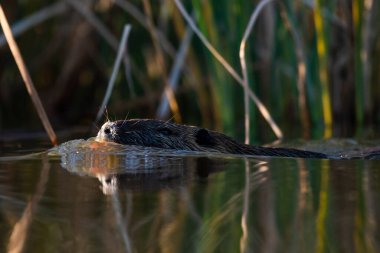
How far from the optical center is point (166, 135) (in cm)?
480

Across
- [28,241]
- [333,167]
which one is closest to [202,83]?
[333,167]

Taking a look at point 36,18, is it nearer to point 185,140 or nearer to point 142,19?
point 142,19

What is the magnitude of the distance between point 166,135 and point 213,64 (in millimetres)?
1570

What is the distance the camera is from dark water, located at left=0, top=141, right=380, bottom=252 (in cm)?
215

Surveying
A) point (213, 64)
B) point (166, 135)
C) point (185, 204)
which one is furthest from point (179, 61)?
point (185, 204)

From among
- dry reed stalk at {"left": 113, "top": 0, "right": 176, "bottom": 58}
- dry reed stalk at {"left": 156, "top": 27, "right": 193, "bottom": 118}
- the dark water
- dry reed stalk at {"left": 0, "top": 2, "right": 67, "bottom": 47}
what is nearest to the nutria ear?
the dark water

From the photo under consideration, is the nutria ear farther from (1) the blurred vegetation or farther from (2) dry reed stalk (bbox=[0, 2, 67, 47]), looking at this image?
(2) dry reed stalk (bbox=[0, 2, 67, 47])

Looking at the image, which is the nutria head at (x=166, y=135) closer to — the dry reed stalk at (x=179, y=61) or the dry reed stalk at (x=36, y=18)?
the dry reed stalk at (x=179, y=61)

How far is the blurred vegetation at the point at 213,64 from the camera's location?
20.1ft

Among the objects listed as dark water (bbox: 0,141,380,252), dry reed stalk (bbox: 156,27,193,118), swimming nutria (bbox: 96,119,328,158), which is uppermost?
dry reed stalk (bbox: 156,27,193,118)

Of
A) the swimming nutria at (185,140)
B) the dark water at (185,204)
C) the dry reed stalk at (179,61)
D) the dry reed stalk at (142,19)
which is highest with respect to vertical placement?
the dry reed stalk at (142,19)

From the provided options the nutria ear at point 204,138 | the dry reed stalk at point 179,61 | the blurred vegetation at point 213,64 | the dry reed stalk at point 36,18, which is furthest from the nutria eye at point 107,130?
the dry reed stalk at point 36,18

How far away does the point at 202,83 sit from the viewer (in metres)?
6.84

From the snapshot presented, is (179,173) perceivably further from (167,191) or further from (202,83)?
(202,83)
